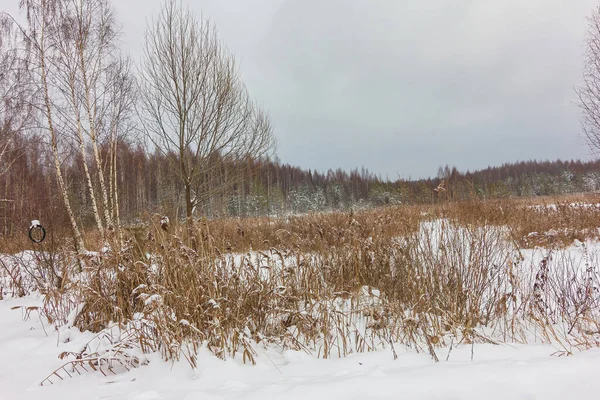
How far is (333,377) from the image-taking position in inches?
71.4

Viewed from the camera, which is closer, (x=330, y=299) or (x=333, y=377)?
(x=333, y=377)

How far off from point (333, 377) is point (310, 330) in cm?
62

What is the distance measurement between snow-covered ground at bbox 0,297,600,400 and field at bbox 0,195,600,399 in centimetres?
1

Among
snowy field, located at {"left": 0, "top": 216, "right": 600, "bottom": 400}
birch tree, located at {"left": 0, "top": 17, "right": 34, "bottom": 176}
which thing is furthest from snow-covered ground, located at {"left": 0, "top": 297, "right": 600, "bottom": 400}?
birch tree, located at {"left": 0, "top": 17, "right": 34, "bottom": 176}

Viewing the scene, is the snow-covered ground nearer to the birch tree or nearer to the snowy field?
the snowy field

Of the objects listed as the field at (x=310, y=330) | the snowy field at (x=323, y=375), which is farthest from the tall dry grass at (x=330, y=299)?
the snowy field at (x=323, y=375)

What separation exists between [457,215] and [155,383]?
3.43 meters

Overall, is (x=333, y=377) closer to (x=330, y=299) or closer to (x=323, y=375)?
(x=323, y=375)

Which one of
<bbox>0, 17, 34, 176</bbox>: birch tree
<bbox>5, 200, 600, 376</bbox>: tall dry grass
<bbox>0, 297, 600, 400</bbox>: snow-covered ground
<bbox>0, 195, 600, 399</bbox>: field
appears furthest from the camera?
<bbox>0, 17, 34, 176</bbox>: birch tree

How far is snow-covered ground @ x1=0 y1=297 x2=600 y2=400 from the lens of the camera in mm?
1503

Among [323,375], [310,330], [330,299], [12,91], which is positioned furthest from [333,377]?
[12,91]

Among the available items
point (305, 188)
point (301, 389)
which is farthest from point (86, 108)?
point (305, 188)

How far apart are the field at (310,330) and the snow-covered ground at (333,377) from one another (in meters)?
0.01

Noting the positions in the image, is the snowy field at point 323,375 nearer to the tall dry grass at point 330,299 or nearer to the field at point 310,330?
the field at point 310,330
